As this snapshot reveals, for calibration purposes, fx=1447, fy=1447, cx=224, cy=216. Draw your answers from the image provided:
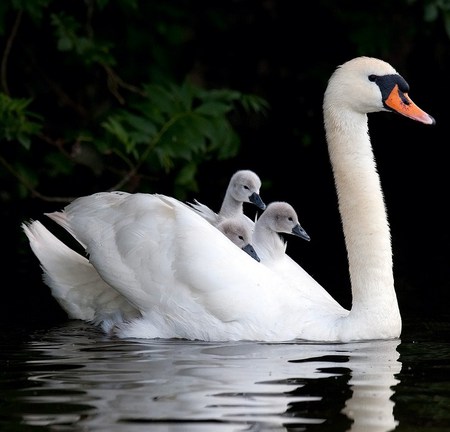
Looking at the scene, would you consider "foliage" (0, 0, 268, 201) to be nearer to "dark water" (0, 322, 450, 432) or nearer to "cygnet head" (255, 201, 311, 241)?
"cygnet head" (255, 201, 311, 241)

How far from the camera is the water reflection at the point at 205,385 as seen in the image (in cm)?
595

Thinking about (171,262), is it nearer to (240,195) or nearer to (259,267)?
(259,267)

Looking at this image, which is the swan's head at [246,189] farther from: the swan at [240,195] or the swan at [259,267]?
the swan at [259,267]

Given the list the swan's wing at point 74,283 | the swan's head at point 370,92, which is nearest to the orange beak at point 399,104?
the swan's head at point 370,92

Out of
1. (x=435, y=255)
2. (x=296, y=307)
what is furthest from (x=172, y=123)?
(x=296, y=307)

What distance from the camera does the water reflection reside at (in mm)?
5945

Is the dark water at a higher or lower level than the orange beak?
lower

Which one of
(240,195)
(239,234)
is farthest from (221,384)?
(240,195)

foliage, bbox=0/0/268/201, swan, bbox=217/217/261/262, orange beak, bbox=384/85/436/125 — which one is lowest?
swan, bbox=217/217/261/262

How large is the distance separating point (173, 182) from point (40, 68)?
2.42 m

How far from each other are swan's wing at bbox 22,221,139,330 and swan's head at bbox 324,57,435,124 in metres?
1.84

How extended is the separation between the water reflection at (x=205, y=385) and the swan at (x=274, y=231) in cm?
93

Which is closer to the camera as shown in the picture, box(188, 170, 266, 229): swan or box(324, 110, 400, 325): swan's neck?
box(324, 110, 400, 325): swan's neck

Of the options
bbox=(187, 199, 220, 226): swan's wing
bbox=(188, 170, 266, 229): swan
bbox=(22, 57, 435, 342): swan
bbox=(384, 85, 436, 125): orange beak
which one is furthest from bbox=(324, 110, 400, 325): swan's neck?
bbox=(188, 170, 266, 229): swan
